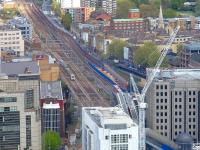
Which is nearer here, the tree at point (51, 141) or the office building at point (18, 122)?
the office building at point (18, 122)

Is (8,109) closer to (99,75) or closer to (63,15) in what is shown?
(99,75)

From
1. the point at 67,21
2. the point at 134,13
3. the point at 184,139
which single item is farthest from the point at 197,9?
the point at 184,139

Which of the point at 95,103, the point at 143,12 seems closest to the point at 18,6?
the point at 143,12

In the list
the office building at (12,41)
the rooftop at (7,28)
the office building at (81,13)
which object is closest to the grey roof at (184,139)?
the office building at (12,41)

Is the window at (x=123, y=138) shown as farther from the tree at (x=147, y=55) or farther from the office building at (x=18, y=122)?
the tree at (x=147, y=55)

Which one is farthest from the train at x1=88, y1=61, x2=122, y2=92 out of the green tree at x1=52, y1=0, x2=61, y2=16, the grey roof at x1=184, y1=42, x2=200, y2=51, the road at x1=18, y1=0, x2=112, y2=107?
the green tree at x1=52, y1=0, x2=61, y2=16

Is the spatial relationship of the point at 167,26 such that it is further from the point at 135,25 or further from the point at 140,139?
the point at 140,139
